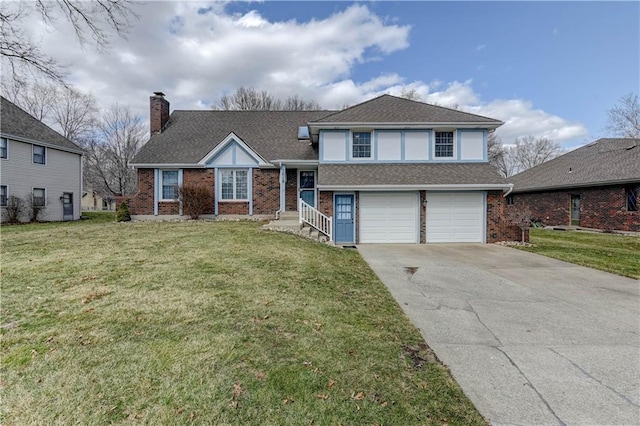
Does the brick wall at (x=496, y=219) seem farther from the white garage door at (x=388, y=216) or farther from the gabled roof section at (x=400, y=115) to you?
the gabled roof section at (x=400, y=115)

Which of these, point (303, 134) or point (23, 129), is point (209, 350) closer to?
point (303, 134)

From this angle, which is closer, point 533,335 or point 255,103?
point 533,335

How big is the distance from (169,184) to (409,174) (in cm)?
1260

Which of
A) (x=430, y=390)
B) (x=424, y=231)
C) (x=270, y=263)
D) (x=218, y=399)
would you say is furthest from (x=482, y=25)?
(x=218, y=399)

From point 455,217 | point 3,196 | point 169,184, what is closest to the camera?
point 455,217

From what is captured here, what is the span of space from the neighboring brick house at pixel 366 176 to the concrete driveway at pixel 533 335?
4.76 meters

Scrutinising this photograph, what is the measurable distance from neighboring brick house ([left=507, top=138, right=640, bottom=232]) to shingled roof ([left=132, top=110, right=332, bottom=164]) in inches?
531

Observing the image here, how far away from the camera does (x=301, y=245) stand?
33.9ft

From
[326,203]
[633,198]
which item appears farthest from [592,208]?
[326,203]

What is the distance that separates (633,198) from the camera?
16.6 meters

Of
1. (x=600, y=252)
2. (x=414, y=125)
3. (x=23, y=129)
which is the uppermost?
(x=23, y=129)

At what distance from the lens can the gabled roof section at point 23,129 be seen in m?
17.6

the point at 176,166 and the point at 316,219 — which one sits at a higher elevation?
the point at 176,166

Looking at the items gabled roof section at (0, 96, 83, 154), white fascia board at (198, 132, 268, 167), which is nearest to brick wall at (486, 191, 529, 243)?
white fascia board at (198, 132, 268, 167)
